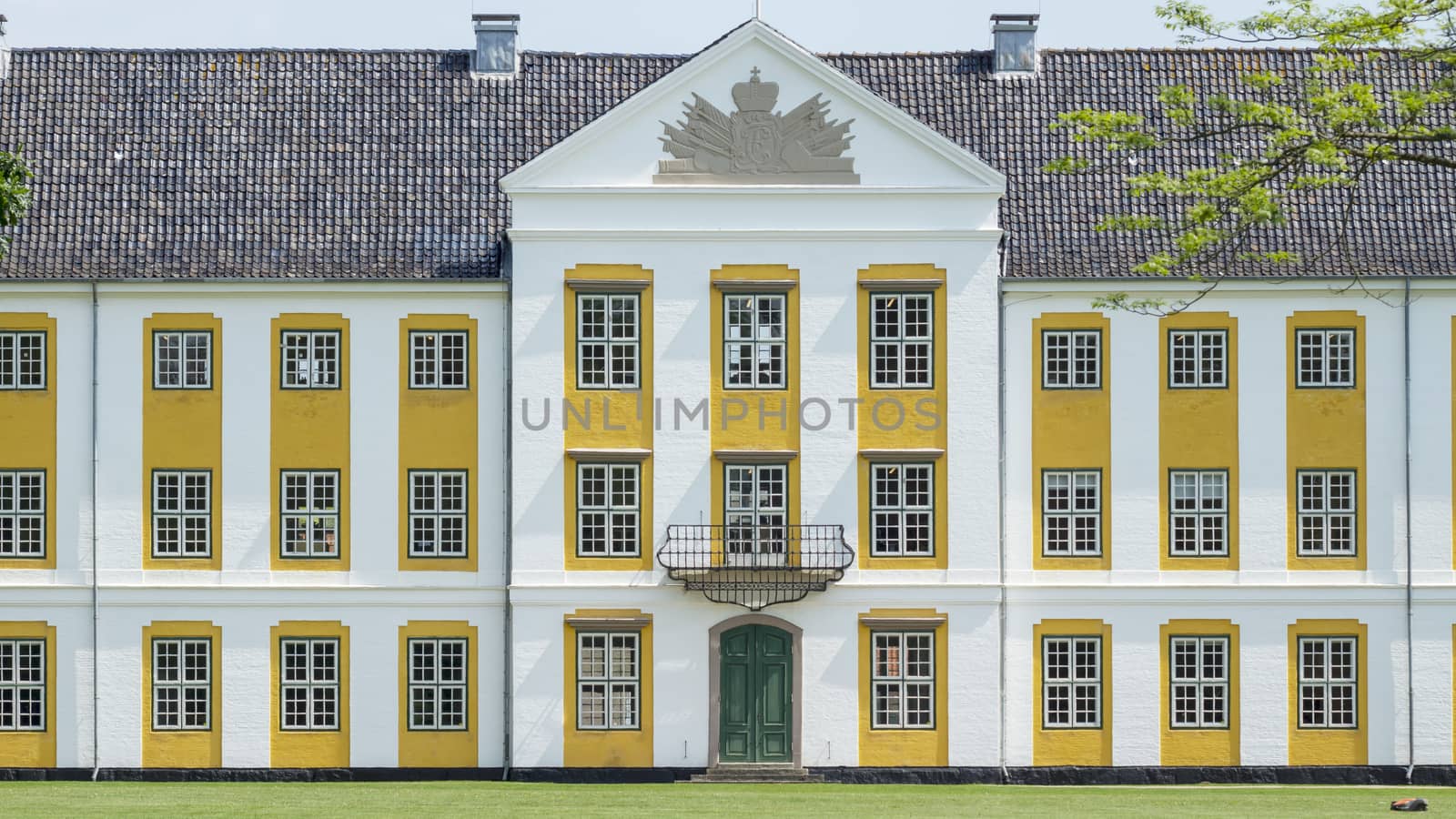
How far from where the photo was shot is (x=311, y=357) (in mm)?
37469

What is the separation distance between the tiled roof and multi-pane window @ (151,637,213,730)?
660 centimetres

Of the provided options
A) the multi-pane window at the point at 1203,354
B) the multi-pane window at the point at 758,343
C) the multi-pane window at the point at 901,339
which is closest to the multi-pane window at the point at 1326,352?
the multi-pane window at the point at 1203,354

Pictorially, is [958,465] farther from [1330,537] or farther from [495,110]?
[495,110]

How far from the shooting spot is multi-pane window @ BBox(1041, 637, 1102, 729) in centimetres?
3722

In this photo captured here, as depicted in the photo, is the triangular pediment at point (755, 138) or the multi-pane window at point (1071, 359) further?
the multi-pane window at point (1071, 359)

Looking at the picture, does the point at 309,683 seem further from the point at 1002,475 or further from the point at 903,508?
the point at 1002,475

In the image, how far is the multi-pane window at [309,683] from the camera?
122ft

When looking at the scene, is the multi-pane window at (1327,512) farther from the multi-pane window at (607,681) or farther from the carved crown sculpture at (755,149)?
the multi-pane window at (607,681)

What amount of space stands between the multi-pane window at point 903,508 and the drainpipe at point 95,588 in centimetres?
1350

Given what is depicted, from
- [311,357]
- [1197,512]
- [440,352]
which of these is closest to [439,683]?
[440,352]

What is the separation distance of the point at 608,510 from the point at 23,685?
Result: 1062 cm

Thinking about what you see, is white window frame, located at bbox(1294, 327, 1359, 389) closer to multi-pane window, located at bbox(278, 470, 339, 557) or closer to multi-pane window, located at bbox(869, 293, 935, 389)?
multi-pane window, located at bbox(869, 293, 935, 389)

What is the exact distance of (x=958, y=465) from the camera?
36844mm

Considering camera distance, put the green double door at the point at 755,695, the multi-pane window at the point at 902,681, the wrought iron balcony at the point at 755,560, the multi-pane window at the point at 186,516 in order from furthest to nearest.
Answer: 1. the multi-pane window at the point at 186,516
2. the multi-pane window at the point at 902,681
3. the green double door at the point at 755,695
4. the wrought iron balcony at the point at 755,560
